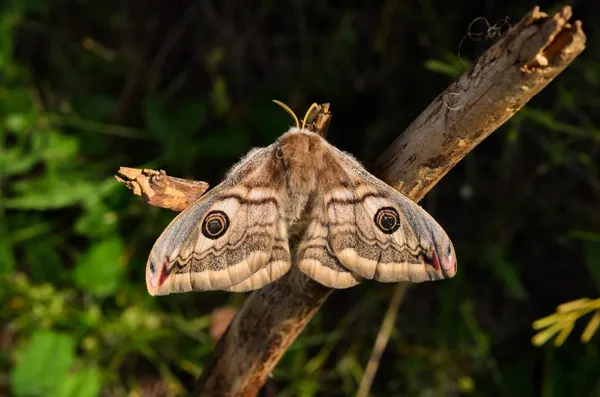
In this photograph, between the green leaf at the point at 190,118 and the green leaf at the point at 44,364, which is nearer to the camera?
the green leaf at the point at 44,364

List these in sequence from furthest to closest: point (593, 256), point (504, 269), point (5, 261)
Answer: point (5, 261), point (504, 269), point (593, 256)

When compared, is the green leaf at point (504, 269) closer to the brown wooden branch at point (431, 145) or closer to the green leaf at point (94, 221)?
the brown wooden branch at point (431, 145)

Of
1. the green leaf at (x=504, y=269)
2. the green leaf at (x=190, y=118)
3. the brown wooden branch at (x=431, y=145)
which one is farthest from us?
the green leaf at (x=190, y=118)

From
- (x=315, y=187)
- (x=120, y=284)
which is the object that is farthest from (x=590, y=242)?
(x=120, y=284)

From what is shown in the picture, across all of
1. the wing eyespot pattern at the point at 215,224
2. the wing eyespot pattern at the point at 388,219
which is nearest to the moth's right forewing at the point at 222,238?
the wing eyespot pattern at the point at 215,224

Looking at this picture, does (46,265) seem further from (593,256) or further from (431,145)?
(593,256)

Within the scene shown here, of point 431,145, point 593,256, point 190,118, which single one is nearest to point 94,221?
point 190,118

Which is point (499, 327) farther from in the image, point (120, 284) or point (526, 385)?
point (120, 284)
